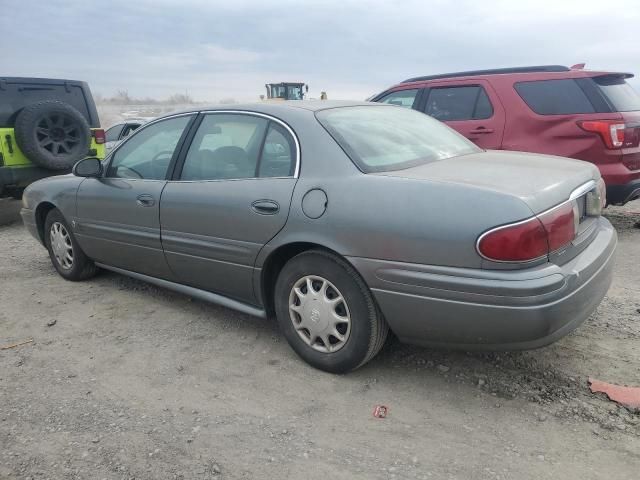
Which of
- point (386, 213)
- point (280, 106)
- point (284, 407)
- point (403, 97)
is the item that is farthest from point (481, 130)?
point (284, 407)

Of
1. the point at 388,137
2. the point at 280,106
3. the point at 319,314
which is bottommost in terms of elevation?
the point at 319,314

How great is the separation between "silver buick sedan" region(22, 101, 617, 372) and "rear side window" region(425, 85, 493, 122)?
8.64 ft

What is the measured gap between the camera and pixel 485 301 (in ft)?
7.85

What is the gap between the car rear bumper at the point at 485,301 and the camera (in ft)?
7.76

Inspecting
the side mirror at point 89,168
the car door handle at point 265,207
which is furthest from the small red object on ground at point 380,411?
the side mirror at point 89,168

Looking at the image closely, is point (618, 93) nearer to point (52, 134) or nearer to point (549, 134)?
point (549, 134)

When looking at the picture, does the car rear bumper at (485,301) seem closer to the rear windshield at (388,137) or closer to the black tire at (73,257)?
the rear windshield at (388,137)

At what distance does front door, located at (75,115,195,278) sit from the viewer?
3.79 meters

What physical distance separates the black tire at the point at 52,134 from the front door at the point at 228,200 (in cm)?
425

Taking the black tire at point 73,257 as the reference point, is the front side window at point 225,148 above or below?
Answer: above

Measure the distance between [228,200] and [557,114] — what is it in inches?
157

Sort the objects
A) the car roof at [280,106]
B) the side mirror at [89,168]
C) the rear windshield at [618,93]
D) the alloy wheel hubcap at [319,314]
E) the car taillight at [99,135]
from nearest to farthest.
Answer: the alloy wheel hubcap at [319,314]
the car roof at [280,106]
the side mirror at [89,168]
the rear windshield at [618,93]
the car taillight at [99,135]

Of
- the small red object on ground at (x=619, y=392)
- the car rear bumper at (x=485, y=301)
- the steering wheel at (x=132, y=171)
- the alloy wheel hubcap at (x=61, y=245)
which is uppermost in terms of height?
the steering wheel at (x=132, y=171)

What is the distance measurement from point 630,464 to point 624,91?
4790 millimetres
